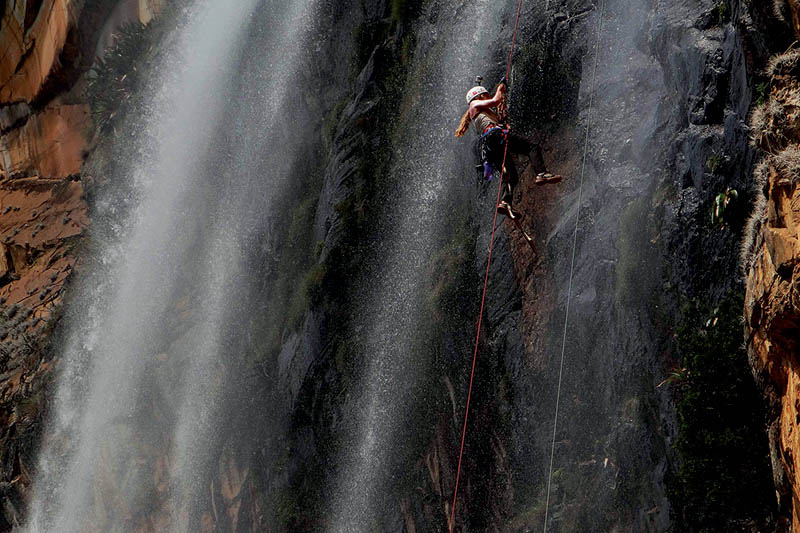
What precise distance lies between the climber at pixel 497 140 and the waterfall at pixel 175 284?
6.47 metres

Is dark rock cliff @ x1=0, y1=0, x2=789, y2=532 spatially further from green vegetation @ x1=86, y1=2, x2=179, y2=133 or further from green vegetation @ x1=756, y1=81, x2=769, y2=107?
green vegetation @ x1=86, y1=2, x2=179, y2=133

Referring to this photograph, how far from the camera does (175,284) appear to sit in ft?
62.5

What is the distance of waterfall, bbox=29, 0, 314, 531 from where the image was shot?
17656mm

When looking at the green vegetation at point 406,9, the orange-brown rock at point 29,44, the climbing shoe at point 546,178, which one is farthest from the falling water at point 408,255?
the orange-brown rock at point 29,44

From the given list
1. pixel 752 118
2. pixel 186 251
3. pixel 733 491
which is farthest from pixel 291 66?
pixel 733 491

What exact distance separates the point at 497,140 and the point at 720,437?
4687mm

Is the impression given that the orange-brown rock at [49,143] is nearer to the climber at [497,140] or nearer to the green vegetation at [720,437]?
the climber at [497,140]

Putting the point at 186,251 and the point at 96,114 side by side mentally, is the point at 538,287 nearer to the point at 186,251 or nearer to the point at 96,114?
the point at 186,251

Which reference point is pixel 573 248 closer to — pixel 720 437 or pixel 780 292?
pixel 720 437

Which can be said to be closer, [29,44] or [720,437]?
[720,437]

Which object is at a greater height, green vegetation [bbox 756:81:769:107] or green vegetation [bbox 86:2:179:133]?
green vegetation [bbox 86:2:179:133]

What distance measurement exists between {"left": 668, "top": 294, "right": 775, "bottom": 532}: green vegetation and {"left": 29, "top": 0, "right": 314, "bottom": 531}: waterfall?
9.82 metres

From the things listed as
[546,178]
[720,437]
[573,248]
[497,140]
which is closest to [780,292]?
[720,437]

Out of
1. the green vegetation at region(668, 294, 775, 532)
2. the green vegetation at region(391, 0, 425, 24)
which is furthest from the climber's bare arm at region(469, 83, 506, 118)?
the green vegetation at region(391, 0, 425, 24)
